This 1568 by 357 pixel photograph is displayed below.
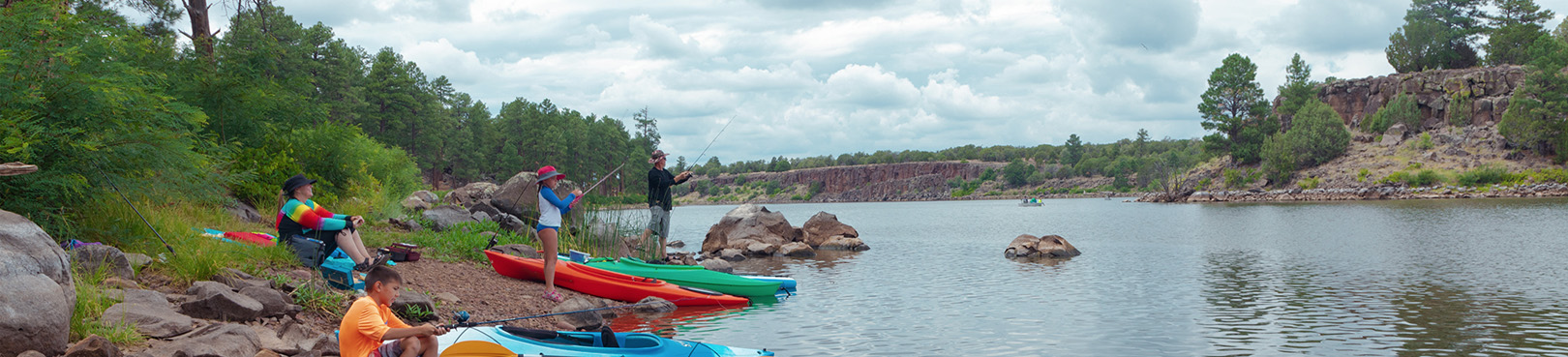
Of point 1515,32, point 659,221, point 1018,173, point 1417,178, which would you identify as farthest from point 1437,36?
point 659,221

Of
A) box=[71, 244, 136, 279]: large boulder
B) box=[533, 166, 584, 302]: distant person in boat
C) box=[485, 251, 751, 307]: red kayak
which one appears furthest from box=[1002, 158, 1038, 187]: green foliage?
box=[71, 244, 136, 279]: large boulder

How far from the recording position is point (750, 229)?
26875mm

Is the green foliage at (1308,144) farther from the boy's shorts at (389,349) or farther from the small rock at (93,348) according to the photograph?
the small rock at (93,348)

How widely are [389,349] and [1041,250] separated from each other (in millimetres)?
18964

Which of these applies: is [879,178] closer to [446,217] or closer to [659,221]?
[446,217]

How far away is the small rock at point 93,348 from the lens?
5.36 m

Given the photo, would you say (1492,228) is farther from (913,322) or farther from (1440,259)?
(913,322)

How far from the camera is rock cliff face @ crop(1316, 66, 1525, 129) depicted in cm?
7531

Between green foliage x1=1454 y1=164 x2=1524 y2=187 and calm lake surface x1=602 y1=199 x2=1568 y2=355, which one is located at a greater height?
green foliage x1=1454 y1=164 x2=1524 y2=187

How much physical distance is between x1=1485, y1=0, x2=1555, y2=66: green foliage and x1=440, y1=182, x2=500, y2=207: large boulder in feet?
301

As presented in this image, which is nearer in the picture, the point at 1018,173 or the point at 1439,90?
the point at 1439,90

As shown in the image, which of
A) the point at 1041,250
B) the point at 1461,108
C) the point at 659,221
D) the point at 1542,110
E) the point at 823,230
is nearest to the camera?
the point at 659,221

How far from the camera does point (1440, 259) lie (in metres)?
18.3

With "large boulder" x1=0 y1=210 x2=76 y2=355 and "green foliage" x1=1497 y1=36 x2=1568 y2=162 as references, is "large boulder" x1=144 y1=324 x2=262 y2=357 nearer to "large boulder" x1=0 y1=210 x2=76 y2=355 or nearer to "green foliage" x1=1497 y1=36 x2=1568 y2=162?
"large boulder" x1=0 y1=210 x2=76 y2=355
